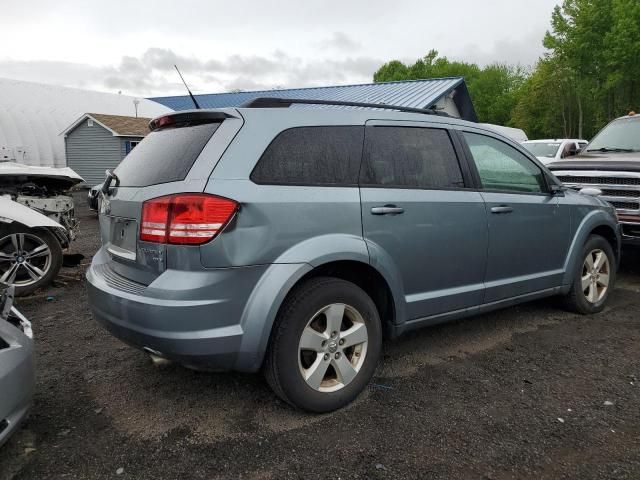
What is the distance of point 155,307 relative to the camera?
8.57 feet

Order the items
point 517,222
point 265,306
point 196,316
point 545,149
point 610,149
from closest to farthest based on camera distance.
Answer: point 196,316 → point 265,306 → point 517,222 → point 610,149 → point 545,149

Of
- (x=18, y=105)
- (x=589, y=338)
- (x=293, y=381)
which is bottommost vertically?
(x=589, y=338)

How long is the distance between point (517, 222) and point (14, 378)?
11.4 feet

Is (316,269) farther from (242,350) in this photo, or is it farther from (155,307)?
(155,307)

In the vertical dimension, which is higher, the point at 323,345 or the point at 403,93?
the point at 403,93

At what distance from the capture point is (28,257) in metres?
5.69

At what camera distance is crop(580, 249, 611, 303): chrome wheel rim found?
4.84m

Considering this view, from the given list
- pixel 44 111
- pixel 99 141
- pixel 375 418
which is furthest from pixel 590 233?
pixel 44 111

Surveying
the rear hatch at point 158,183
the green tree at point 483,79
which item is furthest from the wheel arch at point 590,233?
the green tree at point 483,79

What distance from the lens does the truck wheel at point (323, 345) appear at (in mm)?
2805

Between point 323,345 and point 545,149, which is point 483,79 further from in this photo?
point 323,345

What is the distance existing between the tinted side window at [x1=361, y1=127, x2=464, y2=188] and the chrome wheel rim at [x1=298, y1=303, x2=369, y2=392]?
0.84 metres

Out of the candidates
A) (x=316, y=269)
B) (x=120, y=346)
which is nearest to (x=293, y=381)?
(x=316, y=269)

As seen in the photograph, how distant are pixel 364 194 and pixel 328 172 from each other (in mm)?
262
